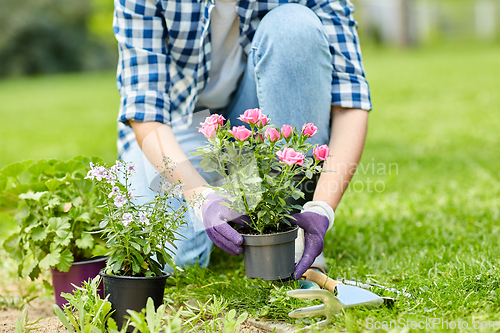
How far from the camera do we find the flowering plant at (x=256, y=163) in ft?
4.09

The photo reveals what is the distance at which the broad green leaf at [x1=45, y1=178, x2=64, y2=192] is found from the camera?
1578 mm

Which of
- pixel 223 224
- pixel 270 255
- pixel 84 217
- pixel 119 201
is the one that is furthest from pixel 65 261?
pixel 270 255

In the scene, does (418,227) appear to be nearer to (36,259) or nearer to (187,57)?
(187,57)

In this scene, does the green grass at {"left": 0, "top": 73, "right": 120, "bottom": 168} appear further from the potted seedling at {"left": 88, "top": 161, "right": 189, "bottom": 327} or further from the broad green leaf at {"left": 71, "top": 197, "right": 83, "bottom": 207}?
the potted seedling at {"left": 88, "top": 161, "right": 189, "bottom": 327}

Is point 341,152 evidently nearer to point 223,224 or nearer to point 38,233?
point 223,224

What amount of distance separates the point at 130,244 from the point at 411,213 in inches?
61.6

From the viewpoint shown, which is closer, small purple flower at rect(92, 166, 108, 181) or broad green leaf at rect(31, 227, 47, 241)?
small purple flower at rect(92, 166, 108, 181)

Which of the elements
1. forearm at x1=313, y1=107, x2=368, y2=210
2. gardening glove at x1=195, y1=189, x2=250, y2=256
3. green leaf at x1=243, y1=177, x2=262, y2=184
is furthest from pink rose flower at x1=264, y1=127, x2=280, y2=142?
forearm at x1=313, y1=107, x2=368, y2=210

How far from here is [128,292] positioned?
1265 mm

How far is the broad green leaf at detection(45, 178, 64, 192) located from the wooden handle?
860mm

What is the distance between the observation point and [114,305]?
1.28m

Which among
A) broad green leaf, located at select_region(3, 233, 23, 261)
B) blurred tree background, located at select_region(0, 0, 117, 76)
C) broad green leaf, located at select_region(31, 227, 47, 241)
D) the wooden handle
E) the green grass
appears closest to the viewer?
the wooden handle

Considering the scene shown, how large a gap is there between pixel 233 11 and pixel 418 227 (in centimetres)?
122

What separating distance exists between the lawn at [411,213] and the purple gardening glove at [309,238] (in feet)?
0.30
